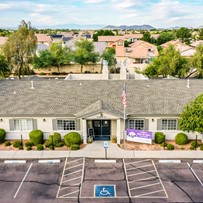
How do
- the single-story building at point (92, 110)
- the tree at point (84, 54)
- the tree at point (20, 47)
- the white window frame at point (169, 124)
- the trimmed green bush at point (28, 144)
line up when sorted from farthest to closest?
the tree at point (84, 54), the tree at point (20, 47), the white window frame at point (169, 124), the single-story building at point (92, 110), the trimmed green bush at point (28, 144)

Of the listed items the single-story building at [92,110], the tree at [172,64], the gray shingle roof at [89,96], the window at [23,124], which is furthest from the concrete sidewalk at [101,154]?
the tree at [172,64]

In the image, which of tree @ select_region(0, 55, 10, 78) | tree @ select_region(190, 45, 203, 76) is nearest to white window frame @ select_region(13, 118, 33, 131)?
tree @ select_region(0, 55, 10, 78)

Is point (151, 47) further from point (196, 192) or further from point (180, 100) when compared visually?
point (196, 192)

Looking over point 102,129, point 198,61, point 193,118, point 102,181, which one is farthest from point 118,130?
point 198,61

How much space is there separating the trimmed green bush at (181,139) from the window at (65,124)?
968 cm

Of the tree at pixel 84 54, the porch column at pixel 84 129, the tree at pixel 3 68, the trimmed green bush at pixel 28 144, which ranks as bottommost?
the trimmed green bush at pixel 28 144

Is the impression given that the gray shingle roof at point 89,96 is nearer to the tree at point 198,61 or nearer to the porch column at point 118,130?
the porch column at point 118,130

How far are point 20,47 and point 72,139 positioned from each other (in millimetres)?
35753

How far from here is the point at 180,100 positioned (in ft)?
90.0

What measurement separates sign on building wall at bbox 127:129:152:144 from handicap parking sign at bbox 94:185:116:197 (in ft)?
23.5

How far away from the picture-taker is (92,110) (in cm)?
2523

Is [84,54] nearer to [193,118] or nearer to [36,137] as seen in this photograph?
[36,137]

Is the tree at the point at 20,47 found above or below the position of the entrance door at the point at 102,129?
above

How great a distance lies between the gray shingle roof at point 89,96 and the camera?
2606 centimetres
